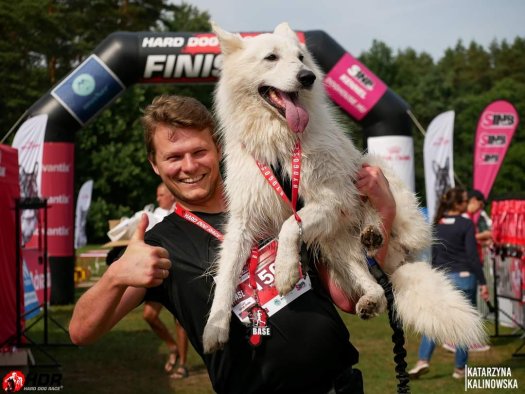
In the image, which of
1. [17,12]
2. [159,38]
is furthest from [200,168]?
[17,12]

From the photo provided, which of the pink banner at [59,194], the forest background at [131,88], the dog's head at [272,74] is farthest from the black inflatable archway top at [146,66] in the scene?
the dog's head at [272,74]

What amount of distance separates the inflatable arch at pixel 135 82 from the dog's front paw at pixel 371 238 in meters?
9.25

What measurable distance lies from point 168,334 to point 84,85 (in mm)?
5919

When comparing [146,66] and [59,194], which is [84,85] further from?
[59,194]

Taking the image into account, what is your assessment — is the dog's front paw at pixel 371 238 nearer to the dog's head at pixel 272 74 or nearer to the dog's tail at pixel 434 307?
the dog's tail at pixel 434 307

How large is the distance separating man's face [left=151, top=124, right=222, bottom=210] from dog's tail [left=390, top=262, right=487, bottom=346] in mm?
919

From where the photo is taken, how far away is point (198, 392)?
663 centimetres

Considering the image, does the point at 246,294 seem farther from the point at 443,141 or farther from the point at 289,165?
the point at 443,141

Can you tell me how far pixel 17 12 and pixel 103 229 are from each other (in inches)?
561

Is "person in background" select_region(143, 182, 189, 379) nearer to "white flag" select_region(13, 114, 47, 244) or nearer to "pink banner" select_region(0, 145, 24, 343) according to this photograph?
"pink banner" select_region(0, 145, 24, 343)

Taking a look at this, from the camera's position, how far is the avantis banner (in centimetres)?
1277

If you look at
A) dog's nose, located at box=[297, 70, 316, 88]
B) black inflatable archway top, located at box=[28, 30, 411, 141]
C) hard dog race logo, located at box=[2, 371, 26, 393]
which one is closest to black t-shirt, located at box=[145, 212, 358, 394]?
dog's nose, located at box=[297, 70, 316, 88]

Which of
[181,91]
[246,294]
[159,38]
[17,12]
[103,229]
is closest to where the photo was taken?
[246,294]

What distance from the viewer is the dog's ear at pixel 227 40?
9.05ft
